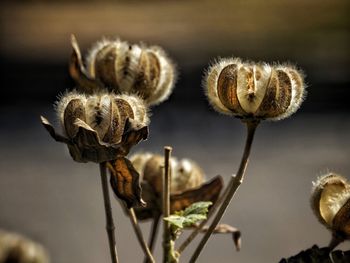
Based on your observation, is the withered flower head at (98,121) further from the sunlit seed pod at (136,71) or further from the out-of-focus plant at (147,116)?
the sunlit seed pod at (136,71)

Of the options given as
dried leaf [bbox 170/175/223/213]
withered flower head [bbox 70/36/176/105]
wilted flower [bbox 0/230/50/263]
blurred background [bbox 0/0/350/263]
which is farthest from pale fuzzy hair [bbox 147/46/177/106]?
blurred background [bbox 0/0/350/263]

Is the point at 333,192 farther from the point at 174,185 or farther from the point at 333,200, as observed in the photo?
the point at 174,185

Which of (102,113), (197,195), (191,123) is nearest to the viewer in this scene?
(102,113)

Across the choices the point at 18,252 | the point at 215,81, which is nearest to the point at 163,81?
the point at 215,81

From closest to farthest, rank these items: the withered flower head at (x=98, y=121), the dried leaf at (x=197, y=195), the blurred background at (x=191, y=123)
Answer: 1. the withered flower head at (x=98, y=121)
2. the dried leaf at (x=197, y=195)
3. the blurred background at (x=191, y=123)

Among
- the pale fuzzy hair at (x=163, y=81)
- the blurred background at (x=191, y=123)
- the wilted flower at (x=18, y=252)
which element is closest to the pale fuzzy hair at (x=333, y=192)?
the pale fuzzy hair at (x=163, y=81)

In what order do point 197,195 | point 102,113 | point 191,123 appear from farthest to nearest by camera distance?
point 191,123 < point 197,195 < point 102,113

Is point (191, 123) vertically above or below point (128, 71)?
above

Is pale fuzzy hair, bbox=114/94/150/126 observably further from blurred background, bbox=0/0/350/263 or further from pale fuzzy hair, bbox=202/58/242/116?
blurred background, bbox=0/0/350/263
